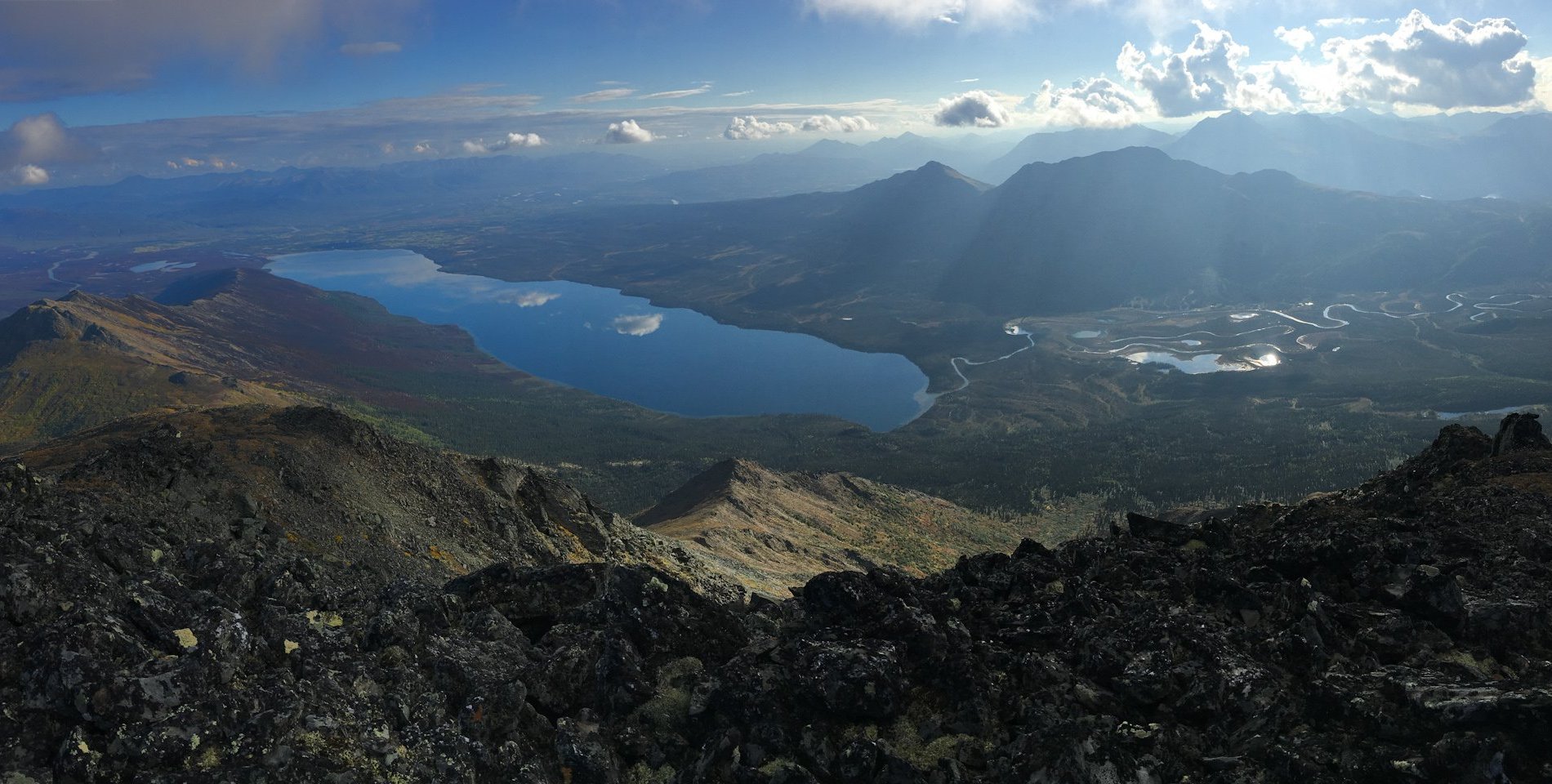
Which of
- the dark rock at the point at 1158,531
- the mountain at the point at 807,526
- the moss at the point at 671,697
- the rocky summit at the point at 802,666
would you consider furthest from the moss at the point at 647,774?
the mountain at the point at 807,526

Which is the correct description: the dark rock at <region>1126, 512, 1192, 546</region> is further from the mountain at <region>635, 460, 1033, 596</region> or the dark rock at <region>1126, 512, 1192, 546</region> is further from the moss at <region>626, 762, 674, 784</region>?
the mountain at <region>635, 460, 1033, 596</region>

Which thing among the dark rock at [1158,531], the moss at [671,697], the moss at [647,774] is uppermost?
the moss at [671,697]

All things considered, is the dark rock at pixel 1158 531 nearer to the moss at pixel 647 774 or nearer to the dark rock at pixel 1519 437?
the dark rock at pixel 1519 437

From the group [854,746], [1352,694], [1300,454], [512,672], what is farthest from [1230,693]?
[1300,454]

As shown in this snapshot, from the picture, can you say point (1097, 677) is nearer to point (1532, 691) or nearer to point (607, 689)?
point (1532, 691)

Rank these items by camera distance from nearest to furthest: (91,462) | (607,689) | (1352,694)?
(1352,694)
(607,689)
(91,462)

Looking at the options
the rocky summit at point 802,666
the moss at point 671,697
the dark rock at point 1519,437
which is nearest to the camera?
the rocky summit at point 802,666
